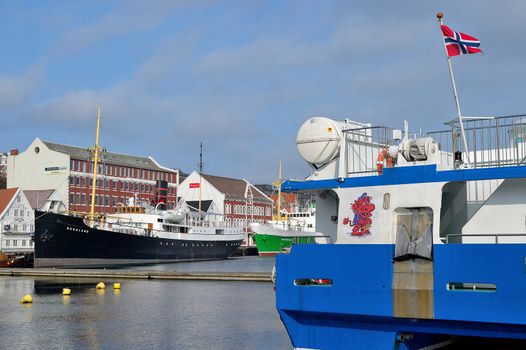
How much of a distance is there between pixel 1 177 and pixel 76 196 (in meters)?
50.2

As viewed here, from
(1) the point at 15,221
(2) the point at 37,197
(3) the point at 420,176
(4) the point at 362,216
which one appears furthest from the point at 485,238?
(2) the point at 37,197

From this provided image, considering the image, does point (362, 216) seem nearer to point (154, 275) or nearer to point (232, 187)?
point (154, 275)

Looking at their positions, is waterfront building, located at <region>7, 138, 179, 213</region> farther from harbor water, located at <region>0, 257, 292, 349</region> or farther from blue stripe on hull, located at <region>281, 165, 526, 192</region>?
blue stripe on hull, located at <region>281, 165, 526, 192</region>

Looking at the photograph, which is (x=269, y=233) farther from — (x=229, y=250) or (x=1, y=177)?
(x=1, y=177)

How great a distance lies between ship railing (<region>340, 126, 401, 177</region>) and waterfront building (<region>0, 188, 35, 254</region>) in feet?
251

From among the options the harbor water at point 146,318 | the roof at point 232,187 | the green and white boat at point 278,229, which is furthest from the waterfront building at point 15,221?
the harbor water at point 146,318

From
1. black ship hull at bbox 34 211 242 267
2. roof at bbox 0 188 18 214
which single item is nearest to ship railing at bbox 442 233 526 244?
black ship hull at bbox 34 211 242 267

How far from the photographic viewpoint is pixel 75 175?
100 meters

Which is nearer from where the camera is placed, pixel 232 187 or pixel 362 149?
pixel 362 149

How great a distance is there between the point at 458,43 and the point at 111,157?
3940 inches

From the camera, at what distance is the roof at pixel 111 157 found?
10174cm

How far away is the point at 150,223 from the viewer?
7406 cm

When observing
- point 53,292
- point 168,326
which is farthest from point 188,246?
point 168,326

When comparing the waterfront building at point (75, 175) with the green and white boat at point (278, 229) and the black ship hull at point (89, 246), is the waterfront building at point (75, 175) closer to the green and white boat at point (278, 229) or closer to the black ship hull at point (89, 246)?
the green and white boat at point (278, 229)
